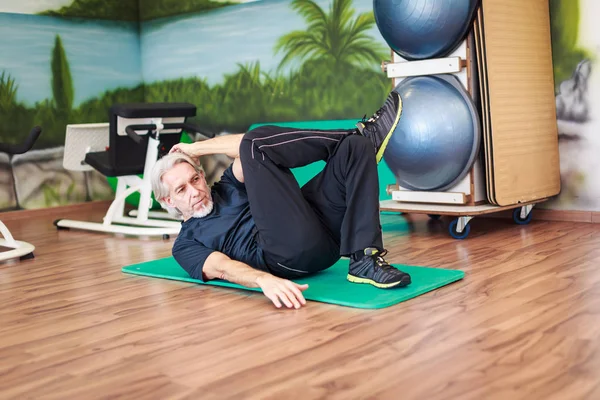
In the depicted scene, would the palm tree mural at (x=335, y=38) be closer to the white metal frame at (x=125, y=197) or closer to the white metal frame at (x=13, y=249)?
the white metal frame at (x=125, y=197)

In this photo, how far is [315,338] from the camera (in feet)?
7.62

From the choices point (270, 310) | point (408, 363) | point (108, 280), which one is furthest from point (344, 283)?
A: point (108, 280)

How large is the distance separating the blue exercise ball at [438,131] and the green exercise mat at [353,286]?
0.84 m

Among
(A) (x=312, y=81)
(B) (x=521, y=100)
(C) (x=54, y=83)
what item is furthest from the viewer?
(C) (x=54, y=83)

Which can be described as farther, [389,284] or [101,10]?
[101,10]

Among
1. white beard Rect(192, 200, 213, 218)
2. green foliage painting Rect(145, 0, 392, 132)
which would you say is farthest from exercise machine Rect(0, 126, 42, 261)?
green foliage painting Rect(145, 0, 392, 132)

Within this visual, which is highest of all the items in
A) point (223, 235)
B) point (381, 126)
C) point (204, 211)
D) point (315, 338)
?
point (381, 126)

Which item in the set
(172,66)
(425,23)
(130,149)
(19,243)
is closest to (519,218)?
(425,23)

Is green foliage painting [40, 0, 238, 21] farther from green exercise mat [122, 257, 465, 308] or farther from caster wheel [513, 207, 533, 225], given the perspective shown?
green exercise mat [122, 257, 465, 308]

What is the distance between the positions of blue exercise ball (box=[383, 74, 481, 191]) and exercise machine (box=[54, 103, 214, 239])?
1.47 metres

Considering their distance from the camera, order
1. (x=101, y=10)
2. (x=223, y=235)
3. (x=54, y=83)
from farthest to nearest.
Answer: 1. (x=101, y=10)
2. (x=54, y=83)
3. (x=223, y=235)

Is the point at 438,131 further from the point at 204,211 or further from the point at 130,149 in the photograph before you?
the point at 130,149

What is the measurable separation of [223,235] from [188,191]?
236mm

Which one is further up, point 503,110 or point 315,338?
point 503,110
